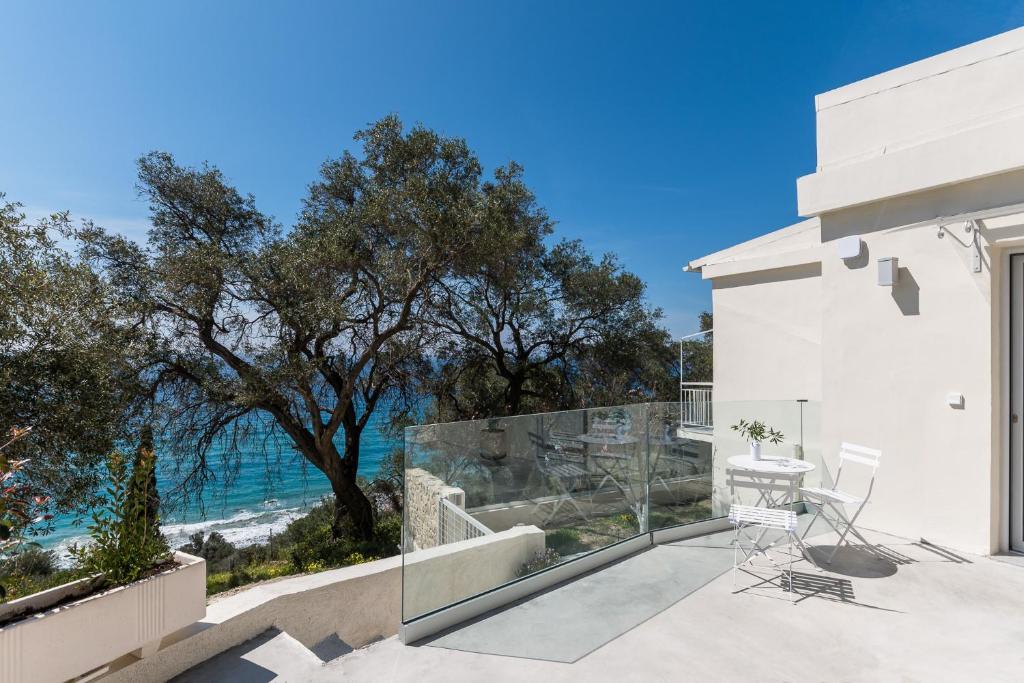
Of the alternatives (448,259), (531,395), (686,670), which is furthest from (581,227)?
(686,670)

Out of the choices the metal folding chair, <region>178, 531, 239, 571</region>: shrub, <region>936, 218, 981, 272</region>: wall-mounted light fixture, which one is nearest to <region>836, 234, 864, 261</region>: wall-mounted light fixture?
<region>936, 218, 981, 272</region>: wall-mounted light fixture

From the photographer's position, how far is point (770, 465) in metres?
4.36

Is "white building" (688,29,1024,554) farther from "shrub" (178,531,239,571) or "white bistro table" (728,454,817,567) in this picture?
"shrub" (178,531,239,571)

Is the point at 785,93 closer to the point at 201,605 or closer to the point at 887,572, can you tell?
the point at 887,572

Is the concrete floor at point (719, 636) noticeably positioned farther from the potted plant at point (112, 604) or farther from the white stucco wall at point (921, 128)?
the white stucco wall at point (921, 128)

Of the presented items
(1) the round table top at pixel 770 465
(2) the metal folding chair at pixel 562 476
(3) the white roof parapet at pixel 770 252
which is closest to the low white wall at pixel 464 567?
(2) the metal folding chair at pixel 562 476

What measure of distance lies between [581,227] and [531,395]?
522cm

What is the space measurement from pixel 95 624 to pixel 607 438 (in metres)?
3.54

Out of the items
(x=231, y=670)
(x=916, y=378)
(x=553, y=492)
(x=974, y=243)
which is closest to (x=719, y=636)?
(x=553, y=492)

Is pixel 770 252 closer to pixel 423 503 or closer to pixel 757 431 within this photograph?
pixel 757 431

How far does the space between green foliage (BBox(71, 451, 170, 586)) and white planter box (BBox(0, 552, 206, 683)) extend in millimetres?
96

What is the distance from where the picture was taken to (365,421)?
11.5m

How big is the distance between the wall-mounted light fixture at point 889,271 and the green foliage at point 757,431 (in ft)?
5.75

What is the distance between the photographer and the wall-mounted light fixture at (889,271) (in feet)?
14.9
